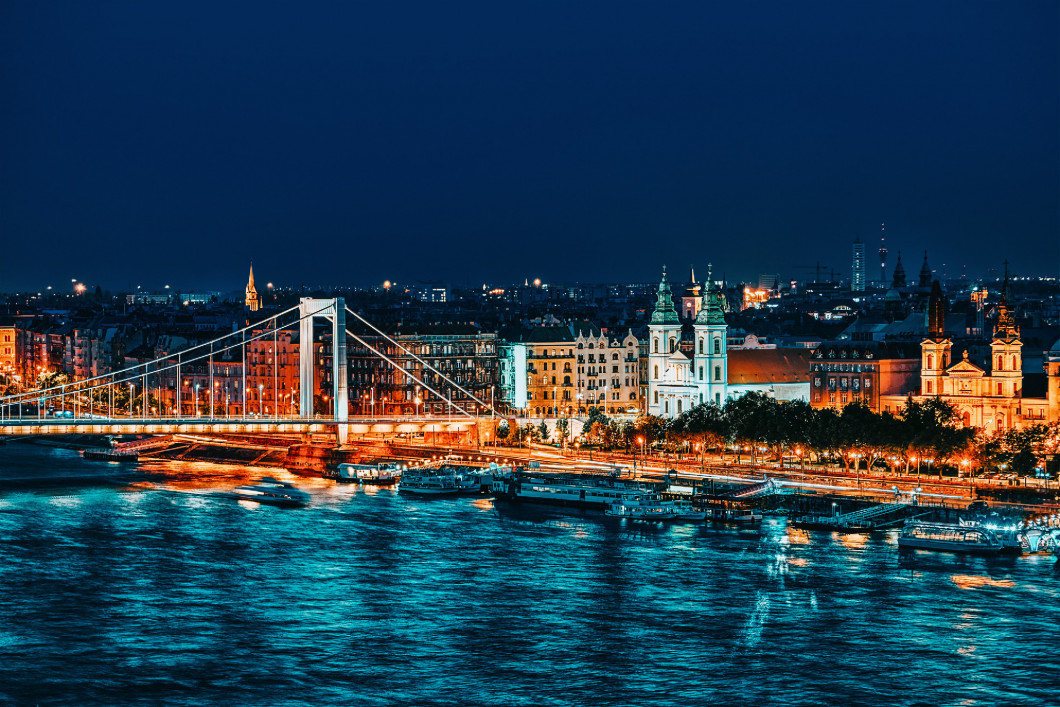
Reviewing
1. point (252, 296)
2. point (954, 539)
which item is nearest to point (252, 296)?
point (252, 296)

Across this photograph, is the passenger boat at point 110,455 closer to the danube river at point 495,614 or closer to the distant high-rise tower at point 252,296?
the danube river at point 495,614

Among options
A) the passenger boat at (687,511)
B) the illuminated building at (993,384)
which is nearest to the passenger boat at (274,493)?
the passenger boat at (687,511)

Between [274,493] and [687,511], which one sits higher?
[274,493]

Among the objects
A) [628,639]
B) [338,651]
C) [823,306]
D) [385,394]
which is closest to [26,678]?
[338,651]

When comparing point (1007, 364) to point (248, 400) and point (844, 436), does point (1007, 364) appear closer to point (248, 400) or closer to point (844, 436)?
point (844, 436)

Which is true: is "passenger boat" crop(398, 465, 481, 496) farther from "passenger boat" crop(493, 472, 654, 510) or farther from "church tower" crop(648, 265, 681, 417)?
"church tower" crop(648, 265, 681, 417)

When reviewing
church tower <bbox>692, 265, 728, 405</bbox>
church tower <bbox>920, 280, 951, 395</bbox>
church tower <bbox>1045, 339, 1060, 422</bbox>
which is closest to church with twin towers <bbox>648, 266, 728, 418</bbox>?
church tower <bbox>692, 265, 728, 405</bbox>

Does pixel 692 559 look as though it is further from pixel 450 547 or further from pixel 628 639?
pixel 628 639

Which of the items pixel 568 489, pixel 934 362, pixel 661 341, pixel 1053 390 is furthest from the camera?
pixel 661 341
